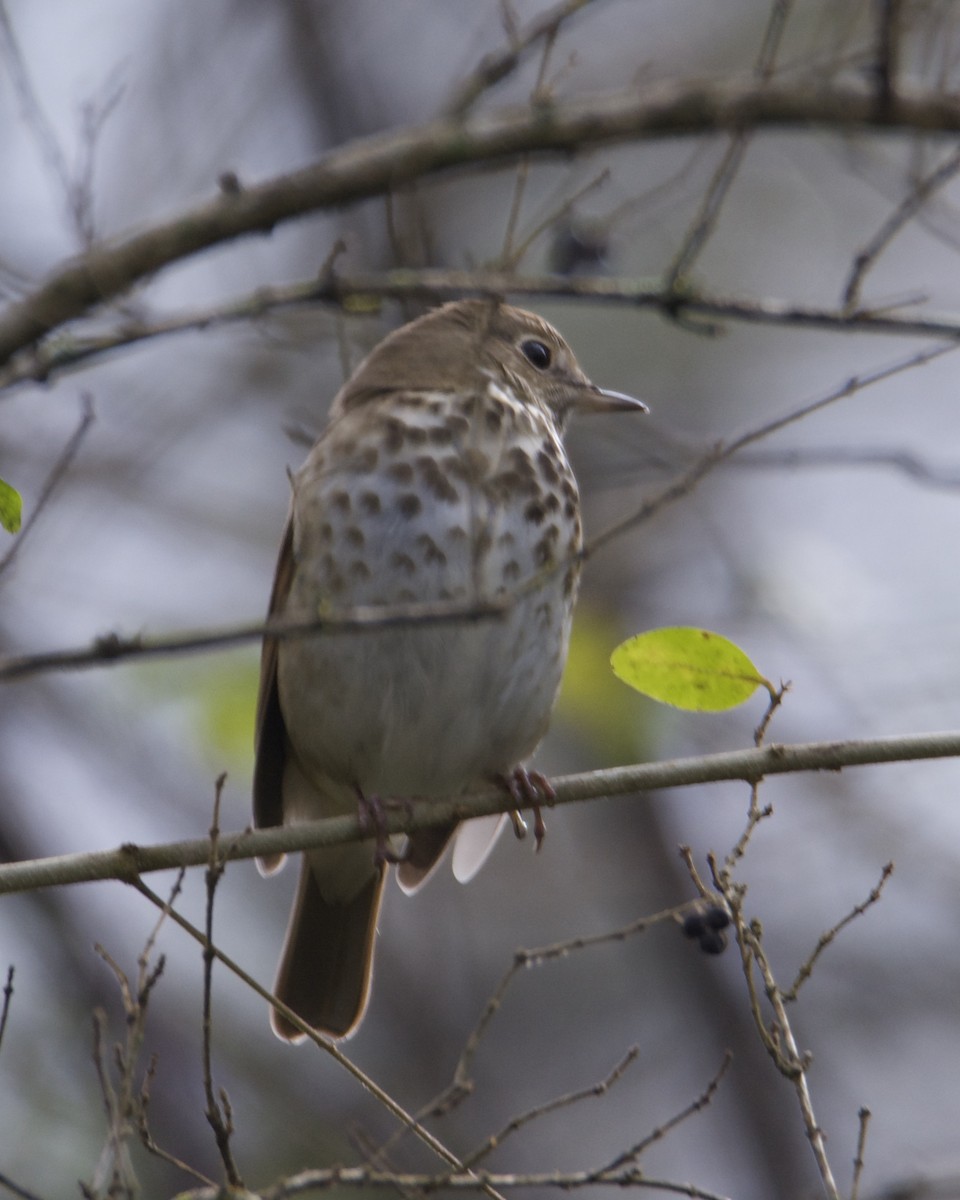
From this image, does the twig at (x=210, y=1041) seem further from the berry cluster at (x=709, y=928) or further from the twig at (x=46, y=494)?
the berry cluster at (x=709, y=928)

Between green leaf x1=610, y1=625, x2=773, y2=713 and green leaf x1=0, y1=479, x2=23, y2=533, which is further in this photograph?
green leaf x1=610, y1=625, x2=773, y2=713

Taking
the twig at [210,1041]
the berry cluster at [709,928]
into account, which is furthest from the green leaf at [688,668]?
the twig at [210,1041]

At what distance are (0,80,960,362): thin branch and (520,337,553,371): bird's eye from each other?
1480 millimetres

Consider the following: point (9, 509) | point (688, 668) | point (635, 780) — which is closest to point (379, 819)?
point (635, 780)

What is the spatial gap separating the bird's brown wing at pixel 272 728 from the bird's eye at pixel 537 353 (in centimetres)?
131

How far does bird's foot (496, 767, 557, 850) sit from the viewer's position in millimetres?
5152

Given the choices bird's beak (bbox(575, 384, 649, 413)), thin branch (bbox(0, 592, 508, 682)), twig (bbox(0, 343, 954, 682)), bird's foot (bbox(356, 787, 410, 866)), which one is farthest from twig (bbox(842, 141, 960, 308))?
thin branch (bbox(0, 592, 508, 682))

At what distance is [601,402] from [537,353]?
0.34 meters

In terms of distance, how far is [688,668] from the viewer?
424cm

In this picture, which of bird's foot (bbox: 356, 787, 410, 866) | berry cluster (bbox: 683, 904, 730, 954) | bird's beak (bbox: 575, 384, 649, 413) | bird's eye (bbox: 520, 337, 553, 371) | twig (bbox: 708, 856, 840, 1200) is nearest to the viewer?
twig (bbox: 708, 856, 840, 1200)

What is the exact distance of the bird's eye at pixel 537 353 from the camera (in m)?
6.44

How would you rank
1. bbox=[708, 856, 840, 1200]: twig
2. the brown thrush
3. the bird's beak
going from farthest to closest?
the bird's beak, the brown thrush, bbox=[708, 856, 840, 1200]: twig

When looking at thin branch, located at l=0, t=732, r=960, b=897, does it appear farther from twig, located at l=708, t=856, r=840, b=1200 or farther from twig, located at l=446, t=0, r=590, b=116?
twig, located at l=446, t=0, r=590, b=116

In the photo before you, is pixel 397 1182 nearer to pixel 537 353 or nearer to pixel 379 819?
pixel 379 819
